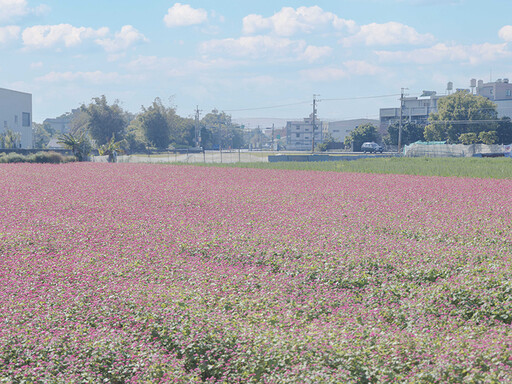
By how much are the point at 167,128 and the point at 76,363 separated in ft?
327

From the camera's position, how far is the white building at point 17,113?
9188 centimetres

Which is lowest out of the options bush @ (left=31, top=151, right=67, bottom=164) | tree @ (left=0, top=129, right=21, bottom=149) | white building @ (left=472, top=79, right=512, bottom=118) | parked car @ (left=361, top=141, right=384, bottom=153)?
bush @ (left=31, top=151, right=67, bottom=164)

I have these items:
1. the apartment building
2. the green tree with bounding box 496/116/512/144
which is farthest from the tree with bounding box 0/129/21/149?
the apartment building

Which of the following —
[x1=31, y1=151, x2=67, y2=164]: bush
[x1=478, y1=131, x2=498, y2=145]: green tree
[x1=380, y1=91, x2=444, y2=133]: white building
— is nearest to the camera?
[x1=31, y1=151, x2=67, y2=164]: bush

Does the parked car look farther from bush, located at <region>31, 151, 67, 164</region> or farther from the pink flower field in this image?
the pink flower field

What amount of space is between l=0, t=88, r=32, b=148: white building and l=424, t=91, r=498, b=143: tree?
212ft

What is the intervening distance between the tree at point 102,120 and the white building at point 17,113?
32.7ft

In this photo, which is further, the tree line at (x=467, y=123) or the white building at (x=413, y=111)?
the white building at (x=413, y=111)

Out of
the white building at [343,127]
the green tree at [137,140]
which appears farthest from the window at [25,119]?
the white building at [343,127]

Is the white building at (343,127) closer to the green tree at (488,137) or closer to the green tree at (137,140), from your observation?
the green tree at (137,140)

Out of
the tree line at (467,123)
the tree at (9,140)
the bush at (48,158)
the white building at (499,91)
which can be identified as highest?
the white building at (499,91)

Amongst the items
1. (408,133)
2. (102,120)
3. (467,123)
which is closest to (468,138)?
(467,123)

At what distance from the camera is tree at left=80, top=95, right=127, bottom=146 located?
9781cm

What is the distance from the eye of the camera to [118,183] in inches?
1189
